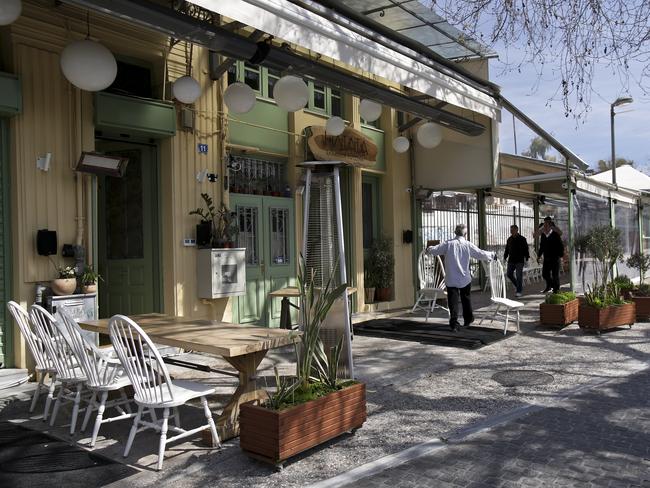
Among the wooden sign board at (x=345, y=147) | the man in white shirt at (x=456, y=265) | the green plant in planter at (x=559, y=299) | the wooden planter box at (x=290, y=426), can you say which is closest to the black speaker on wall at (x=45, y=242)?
the wooden planter box at (x=290, y=426)

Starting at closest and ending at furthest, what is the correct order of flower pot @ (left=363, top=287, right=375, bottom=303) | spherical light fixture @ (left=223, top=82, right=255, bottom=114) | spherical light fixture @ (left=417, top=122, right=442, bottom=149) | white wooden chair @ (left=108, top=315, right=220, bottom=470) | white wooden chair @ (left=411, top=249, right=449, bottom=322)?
white wooden chair @ (left=108, top=315, right=220, bottom=470), spherical light fixture @ (left=223, top=82, right=255, bottom=114), white wooden chair @ (left=411, top=249, right=449, bottom=322), spherical light fixture @ (left=417, top=122, right=442, bottom=149), flower pot @ (left=363, top=287, right=375, bottom=303)

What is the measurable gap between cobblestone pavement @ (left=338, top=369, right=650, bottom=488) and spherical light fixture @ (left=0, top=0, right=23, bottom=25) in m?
4.24

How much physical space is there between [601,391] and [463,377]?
1.25m

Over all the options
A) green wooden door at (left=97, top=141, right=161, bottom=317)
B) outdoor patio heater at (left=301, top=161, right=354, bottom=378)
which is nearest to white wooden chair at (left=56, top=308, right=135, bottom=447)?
outdoor patio heater at (left=301, top=161, right=354, bottom=378)

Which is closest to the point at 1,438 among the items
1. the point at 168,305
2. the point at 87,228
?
the point at 87,228

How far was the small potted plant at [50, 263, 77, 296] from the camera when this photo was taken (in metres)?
5.96

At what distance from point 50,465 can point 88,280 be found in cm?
269

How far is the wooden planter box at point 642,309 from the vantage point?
368 inches

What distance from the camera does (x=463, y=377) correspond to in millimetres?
6000

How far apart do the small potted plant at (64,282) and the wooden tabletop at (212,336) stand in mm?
1160

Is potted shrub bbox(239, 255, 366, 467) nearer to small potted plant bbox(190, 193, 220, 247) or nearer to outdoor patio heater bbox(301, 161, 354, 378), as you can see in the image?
outdoor patio heater bbox(301, 161, 354, 378)

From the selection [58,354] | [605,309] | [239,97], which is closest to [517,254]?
[605,309]

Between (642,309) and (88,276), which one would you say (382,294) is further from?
(88,276)

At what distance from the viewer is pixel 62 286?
5961 mm
